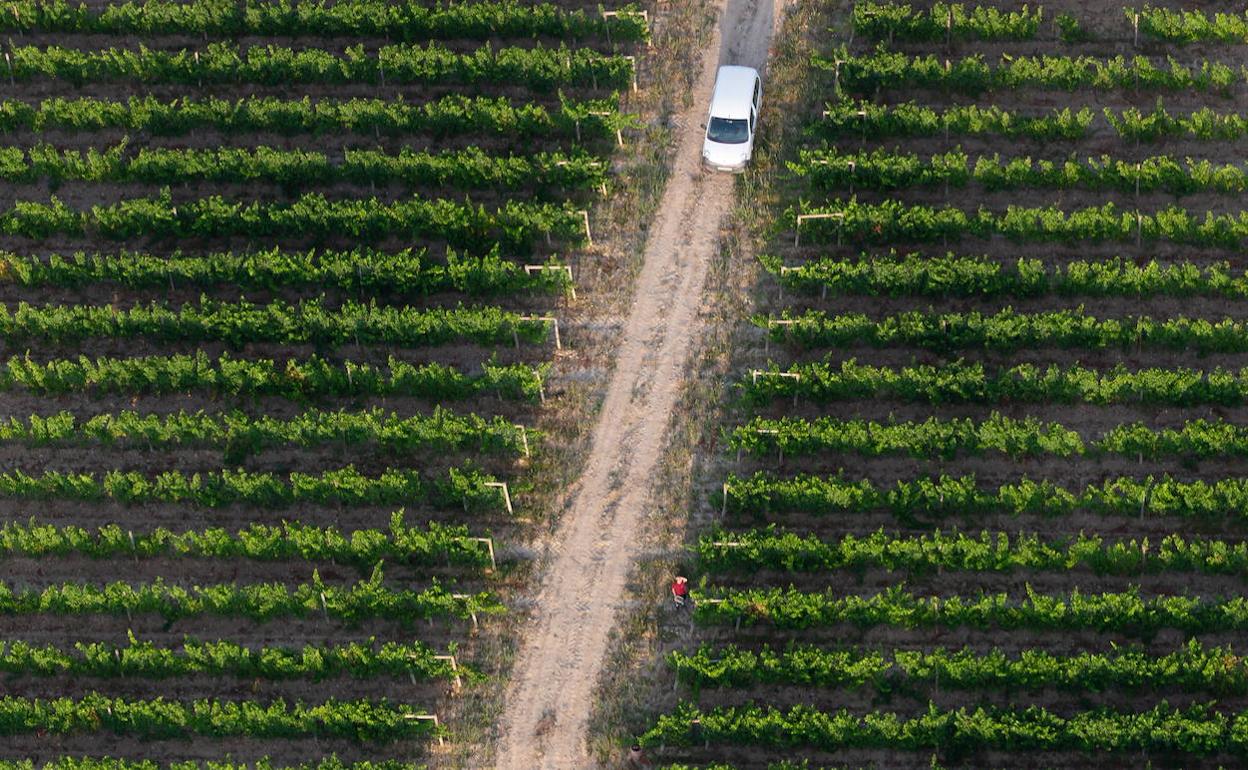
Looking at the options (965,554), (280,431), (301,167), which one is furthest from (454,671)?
(301,167)

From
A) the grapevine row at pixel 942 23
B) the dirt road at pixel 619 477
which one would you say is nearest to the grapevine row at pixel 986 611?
the dirt road at pixel 619 477

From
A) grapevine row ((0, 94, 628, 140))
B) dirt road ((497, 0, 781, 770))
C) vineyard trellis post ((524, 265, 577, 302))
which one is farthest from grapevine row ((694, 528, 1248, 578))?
grapevine row ((0, 94, 628, 140))

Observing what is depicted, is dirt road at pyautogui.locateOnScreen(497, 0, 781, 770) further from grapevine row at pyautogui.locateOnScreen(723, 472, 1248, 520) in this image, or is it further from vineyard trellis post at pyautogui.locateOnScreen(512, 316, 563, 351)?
grapevine row at pyautogui.locateOnScreen(723, 472, 1248, 520)

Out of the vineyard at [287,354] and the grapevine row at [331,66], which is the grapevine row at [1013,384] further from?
the grapevine row at [331,66]

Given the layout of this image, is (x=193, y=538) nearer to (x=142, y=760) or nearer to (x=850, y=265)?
(x=142, y=760)

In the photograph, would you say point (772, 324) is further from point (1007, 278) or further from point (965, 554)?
point (965, 554)

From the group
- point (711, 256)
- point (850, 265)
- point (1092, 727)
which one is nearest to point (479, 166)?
point (711, 256)
